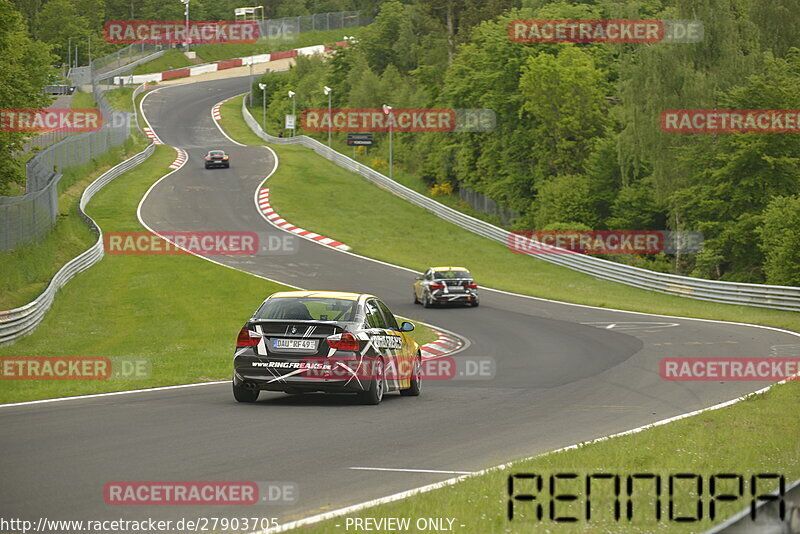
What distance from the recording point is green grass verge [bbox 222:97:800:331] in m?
38.2

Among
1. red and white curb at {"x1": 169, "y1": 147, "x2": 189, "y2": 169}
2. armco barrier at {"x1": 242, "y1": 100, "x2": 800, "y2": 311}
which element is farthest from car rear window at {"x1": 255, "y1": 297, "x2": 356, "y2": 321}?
red and white curb at {"x1": 169, "y1": 147, "x2": 189, "y2": 169}

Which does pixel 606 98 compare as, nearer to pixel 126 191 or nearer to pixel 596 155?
pixel 596 155

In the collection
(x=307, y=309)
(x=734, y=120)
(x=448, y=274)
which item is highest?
(x=734, y=120)

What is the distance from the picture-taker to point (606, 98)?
7088 cm

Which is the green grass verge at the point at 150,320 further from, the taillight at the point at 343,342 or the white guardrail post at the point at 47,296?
the taillight at the point at 343,342

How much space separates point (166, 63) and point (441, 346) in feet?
385

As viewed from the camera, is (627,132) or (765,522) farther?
(627,132)

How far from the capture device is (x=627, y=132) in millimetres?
53781

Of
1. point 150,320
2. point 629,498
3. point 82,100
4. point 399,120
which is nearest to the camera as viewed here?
point 629,498

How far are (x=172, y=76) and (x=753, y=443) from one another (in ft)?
424

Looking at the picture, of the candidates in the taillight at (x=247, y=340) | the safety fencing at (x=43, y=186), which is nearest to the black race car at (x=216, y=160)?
the safety fencing at (x=43, y=186)

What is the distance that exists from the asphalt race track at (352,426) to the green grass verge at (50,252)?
1309 centimetres

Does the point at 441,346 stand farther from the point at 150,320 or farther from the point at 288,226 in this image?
the point at 288,226

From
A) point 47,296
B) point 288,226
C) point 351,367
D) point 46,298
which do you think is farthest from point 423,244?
point 351,367
